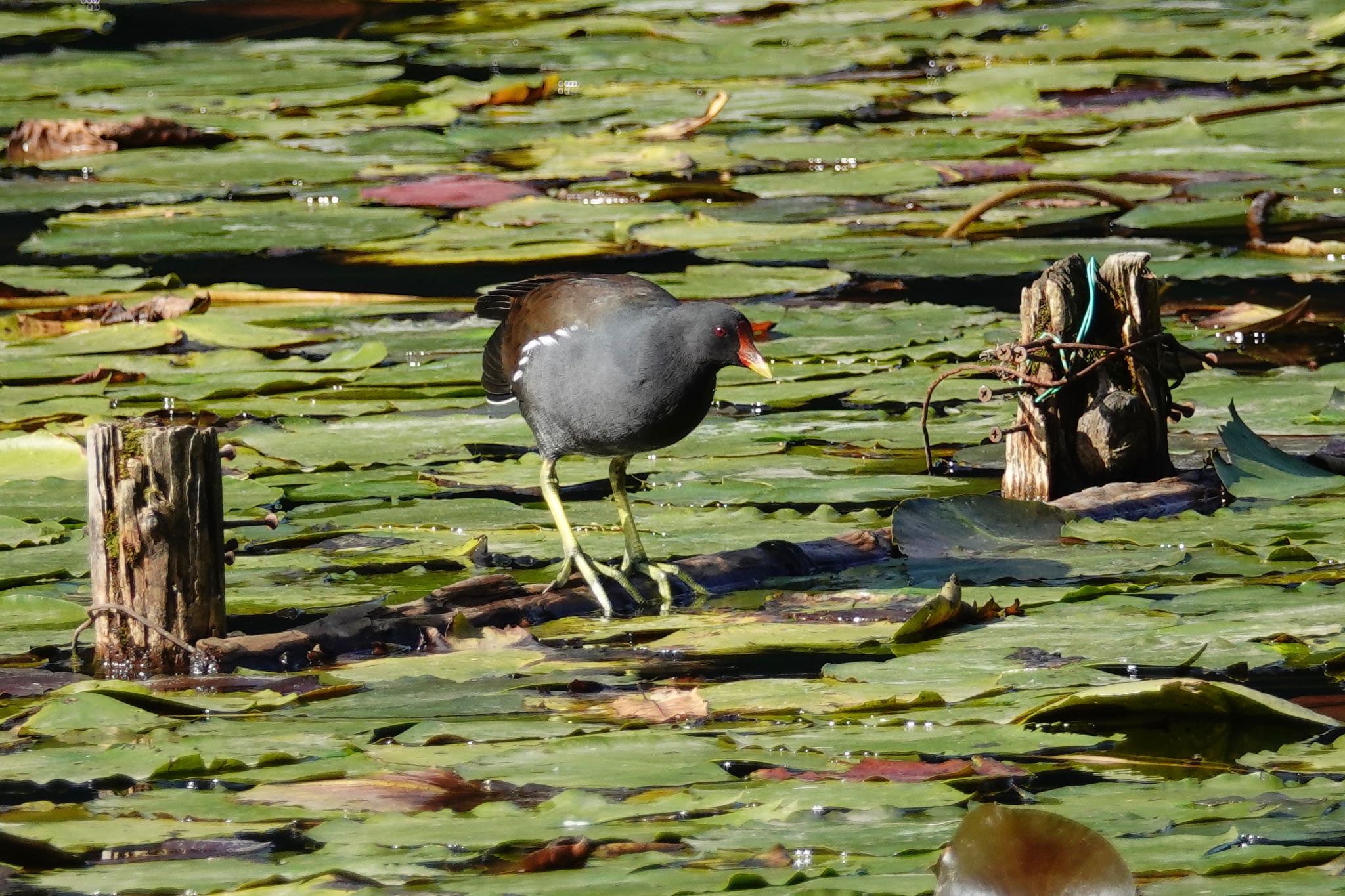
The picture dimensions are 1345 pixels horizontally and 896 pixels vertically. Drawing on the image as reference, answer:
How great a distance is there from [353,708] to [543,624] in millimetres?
643

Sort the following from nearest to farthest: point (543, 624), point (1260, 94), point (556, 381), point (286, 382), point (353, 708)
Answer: point (353, 708) → point (543, 624) → point (556, 381) → point (286, 382) → point (1260, 94)

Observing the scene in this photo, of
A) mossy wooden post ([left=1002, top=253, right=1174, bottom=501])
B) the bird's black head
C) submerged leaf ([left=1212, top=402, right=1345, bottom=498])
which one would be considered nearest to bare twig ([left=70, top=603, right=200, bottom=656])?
the bird's black head

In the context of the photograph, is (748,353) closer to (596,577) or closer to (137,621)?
(596,577)

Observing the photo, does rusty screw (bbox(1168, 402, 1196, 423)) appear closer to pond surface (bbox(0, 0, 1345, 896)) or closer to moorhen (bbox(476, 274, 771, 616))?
pond surface (bbox(0, 0, 1345, 896))

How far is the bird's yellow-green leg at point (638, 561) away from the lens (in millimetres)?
3854

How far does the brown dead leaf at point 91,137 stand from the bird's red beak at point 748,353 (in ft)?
20.7

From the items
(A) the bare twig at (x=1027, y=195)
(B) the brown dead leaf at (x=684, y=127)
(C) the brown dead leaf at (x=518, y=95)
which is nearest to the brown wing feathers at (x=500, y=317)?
(A) the bare twig at (x=1027, y=195)

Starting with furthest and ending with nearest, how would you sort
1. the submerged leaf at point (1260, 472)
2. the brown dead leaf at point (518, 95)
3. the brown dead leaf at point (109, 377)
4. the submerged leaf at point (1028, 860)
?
the brown dead leaf at point (518, 95) → the brown dead leaf at point (109, 377) → the submerged leaf at point (1260, 472) → the submerged leaf at point (1028, 860)

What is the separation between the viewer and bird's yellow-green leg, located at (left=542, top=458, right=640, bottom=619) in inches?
149

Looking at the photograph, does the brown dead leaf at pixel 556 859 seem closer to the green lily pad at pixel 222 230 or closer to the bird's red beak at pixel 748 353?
the bird's red beak at pixel 748 353

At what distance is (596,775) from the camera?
2691mm

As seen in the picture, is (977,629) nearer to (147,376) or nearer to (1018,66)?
(147,376)

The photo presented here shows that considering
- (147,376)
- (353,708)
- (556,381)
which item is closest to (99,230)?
(147,376)

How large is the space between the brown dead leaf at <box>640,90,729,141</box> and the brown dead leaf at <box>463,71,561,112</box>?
3.15 feet
